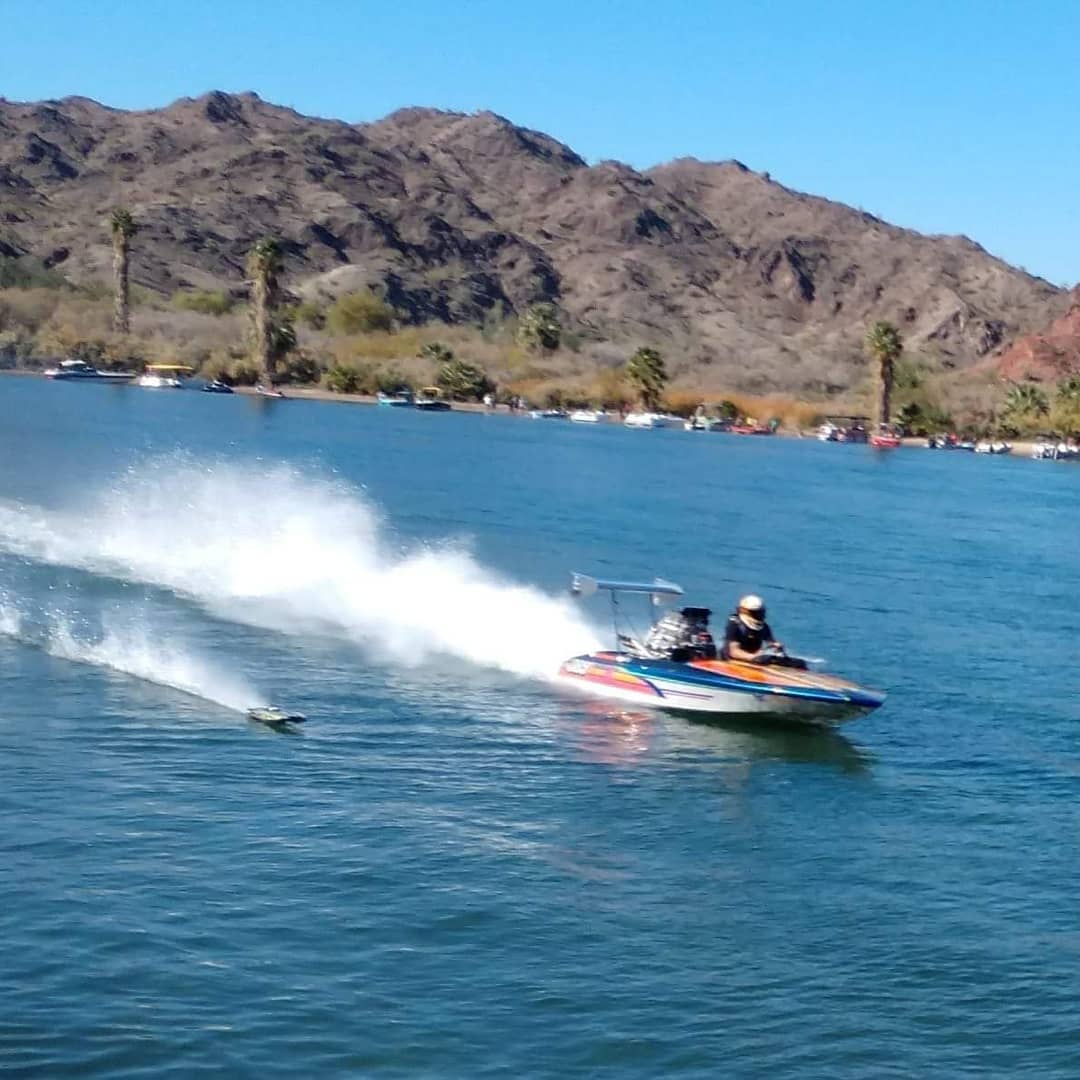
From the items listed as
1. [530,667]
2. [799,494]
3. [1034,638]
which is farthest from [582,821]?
[799,494]

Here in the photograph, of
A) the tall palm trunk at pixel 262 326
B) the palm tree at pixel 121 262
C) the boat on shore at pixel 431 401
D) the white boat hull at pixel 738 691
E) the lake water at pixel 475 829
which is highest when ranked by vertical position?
the palm tree at pixel 121 262

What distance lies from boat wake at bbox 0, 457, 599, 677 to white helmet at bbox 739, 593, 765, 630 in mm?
4374

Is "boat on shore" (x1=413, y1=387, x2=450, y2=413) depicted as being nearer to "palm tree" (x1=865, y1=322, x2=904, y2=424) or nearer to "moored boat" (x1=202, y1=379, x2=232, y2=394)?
"moored boat" (x1=202, y1=379, x2=232, y2=394)

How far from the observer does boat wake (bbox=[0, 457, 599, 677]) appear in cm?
3356

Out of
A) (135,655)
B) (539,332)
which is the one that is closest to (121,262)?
(539,332)

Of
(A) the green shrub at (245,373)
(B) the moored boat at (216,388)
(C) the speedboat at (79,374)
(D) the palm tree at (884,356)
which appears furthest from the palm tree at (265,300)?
(D) the palm tree at (884,356)

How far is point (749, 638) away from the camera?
28.4 m

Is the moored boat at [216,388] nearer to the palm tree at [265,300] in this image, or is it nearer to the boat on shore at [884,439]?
the palm tree at [265,300]

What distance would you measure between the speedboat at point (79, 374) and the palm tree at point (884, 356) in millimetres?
67923

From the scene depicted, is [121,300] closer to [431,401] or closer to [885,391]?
[431,401]

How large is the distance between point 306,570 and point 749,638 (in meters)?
14.4

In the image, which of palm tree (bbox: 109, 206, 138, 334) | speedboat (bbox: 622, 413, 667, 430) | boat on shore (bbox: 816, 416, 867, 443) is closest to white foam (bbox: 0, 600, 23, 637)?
speedboat (bbox: 622, 413, 667, 430)

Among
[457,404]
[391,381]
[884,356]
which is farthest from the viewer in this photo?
[391,381]

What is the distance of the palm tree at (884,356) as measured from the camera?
146 m
